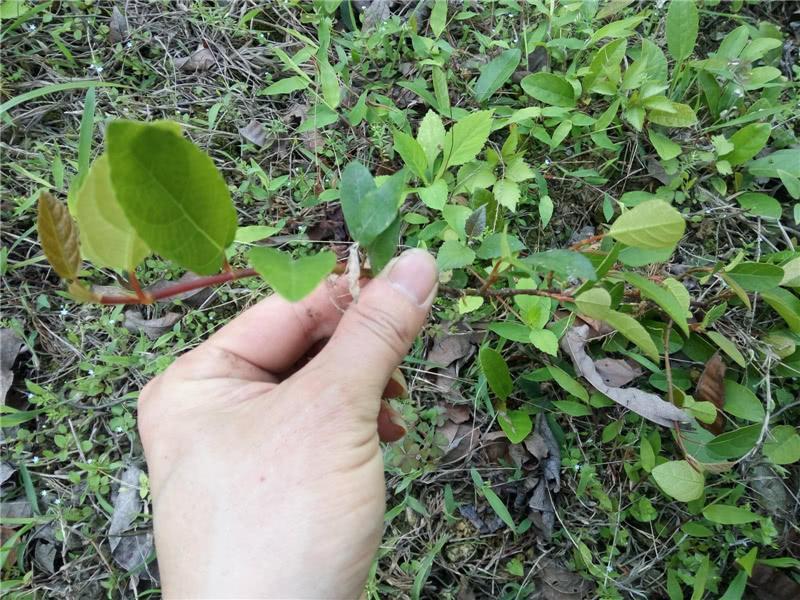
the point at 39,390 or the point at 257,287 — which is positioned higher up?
the point at 257,287

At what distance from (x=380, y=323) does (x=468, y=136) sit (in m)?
0.76

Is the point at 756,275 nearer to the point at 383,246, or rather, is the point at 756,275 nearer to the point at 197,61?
the point at 383,246

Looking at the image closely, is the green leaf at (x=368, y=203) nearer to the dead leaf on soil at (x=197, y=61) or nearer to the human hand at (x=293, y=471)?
the human hand at (x=293, y=471)

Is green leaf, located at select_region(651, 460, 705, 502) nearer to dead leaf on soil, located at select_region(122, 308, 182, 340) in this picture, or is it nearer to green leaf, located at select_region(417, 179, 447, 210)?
green leaf, located at select_region(417, 179, 447, 210)

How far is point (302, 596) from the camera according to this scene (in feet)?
3.18

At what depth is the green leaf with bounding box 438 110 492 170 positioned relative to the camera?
1.53m

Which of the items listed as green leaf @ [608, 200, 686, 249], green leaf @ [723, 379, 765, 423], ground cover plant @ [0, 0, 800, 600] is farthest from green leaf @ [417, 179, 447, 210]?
green leaf @ [723, 379, 765, 423]

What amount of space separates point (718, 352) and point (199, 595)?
1499 millimetres

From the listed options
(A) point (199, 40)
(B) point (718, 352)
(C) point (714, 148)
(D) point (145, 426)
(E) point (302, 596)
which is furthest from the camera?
(A) point (199, 40)

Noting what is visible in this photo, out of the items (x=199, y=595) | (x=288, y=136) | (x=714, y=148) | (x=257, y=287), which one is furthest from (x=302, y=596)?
(x=714, y=148)

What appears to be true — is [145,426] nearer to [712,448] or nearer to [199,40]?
[712,448]

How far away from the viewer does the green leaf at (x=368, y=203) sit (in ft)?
2.94

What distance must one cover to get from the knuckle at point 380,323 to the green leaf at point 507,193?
732 millimetres

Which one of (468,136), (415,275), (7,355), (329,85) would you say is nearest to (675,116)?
(468,136)
